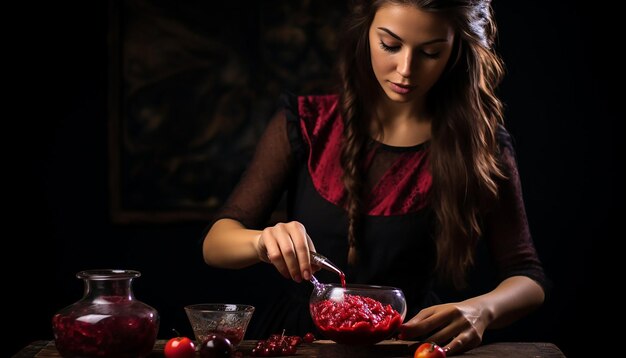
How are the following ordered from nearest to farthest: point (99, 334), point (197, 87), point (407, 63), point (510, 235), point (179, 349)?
point (99, 334), point (179, 349), point (407, 63), point (510, 235), point (197, 87)

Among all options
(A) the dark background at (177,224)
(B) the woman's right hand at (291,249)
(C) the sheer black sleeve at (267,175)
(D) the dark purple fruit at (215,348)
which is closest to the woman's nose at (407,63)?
(C) the sheer black sleeve at (267,175)

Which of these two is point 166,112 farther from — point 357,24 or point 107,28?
point 357,24

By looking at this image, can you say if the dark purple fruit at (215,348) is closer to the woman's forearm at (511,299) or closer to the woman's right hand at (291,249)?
the woman's right hand at (291,249)

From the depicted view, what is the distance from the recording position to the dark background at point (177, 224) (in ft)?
12.1

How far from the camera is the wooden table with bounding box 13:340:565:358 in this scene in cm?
190

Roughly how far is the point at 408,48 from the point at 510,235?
25.1 inches

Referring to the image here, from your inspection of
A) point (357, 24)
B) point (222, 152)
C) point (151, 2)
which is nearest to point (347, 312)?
point (357, 24)

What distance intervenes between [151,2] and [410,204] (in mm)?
1801

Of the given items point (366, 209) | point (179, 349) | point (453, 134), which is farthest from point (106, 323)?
point (453, 134)

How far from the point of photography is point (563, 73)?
3789mm

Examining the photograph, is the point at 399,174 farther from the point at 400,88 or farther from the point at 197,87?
the point at 197,87

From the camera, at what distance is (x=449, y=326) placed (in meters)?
2.00

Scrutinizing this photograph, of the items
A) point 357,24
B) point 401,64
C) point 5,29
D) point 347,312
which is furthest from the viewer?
point 5,29

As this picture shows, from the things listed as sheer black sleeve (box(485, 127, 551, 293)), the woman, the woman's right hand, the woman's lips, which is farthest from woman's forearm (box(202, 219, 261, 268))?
sheer black sleeve (box(485, 127, 551, 293))
